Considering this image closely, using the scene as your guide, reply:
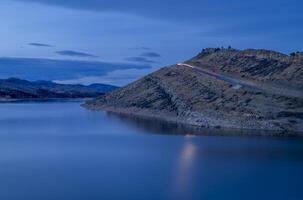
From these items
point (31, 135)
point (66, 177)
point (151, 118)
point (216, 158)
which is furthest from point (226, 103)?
point (66, 177)

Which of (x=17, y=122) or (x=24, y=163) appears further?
(x=17, y=122)

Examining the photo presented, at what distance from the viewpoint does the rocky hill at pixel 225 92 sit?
73.0m

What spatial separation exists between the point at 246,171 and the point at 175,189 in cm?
845

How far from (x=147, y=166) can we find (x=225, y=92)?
45.2 m

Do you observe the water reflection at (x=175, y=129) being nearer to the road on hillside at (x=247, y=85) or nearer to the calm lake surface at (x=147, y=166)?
the calm lake surface at (x=147, y=166)

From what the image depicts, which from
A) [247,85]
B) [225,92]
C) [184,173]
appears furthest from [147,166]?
[247,85]

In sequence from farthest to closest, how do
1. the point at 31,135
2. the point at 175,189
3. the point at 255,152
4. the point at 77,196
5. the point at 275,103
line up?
the point at 275,103, the point at 31,135, the point at 255,152, the point at 175,189, the point at 77,196

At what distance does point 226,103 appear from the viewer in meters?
81.3

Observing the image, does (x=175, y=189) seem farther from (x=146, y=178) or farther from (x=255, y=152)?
(x=255, y=152)

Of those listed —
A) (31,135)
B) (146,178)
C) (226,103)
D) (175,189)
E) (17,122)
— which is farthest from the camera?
(17,122)

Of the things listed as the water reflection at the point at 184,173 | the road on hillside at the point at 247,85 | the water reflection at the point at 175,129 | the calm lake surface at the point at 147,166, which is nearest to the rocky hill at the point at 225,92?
the road on hillside at the point at 247,85

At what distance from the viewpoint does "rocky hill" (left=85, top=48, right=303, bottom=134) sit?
7300 cm

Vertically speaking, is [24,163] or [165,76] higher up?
[165,76]

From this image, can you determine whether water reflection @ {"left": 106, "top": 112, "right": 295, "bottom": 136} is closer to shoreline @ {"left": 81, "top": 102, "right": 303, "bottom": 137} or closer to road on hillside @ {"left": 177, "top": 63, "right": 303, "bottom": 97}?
shoreline @ {"left": 81, "top": 102, "right": 303, "bottom": 137}
